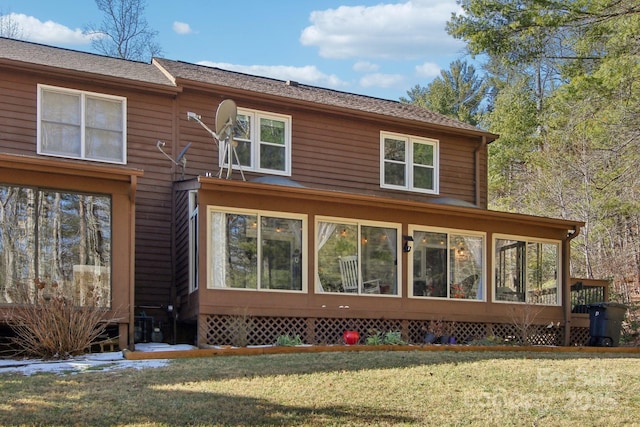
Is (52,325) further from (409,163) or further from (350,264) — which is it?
(409,163)

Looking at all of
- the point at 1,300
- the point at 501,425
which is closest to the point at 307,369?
the point at 501,425

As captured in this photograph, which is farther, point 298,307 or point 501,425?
point 298,307

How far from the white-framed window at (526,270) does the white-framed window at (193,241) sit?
20.0 feet

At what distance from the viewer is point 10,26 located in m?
30.3

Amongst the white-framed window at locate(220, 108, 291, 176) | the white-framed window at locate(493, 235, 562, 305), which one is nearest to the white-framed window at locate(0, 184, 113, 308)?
the white-framed window at locate(220, 108, 291, 176)

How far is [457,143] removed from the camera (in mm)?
18750

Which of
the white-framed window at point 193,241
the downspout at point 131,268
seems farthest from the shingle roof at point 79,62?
the downspout at point 131,268

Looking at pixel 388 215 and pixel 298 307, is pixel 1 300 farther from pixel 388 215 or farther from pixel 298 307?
pixel 388 215

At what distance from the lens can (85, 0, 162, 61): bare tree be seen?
1172 inches

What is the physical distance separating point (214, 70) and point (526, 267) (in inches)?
327

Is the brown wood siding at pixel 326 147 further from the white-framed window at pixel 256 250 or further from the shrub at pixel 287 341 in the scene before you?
the shrub at pixel 287 341

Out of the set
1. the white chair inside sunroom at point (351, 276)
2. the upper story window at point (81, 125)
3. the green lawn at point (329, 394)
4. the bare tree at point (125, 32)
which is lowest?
the green lawn at point (329, 394)

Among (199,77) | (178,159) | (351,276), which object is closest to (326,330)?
(351,276)

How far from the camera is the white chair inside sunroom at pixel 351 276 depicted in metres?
14.1
